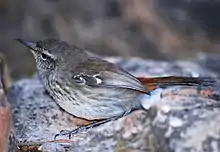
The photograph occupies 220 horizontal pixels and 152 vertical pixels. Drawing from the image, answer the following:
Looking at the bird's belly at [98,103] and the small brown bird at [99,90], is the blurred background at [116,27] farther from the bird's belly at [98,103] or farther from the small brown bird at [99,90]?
the bird's belly at [98,103]

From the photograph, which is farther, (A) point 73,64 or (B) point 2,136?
(A) point 73,64

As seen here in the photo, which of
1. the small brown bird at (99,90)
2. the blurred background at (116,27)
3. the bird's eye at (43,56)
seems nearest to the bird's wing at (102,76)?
the small brown bird at (99,90)

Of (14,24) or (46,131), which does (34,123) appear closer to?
(46,131)

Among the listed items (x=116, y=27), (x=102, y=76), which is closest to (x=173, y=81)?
(x=102, y=76)

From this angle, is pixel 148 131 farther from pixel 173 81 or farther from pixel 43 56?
pixel 43 56

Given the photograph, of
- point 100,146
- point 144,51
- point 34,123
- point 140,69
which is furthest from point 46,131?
point 144,51

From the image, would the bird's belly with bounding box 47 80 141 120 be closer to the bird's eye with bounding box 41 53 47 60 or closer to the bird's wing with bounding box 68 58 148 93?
the bird's wing with bounding box 68 58 148 93

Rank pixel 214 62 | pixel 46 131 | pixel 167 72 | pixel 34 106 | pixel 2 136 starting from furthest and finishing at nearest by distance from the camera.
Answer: pixel 214 62
pixel 167 72
pixel 34 106
pixel 46 131
pixel 2 136
